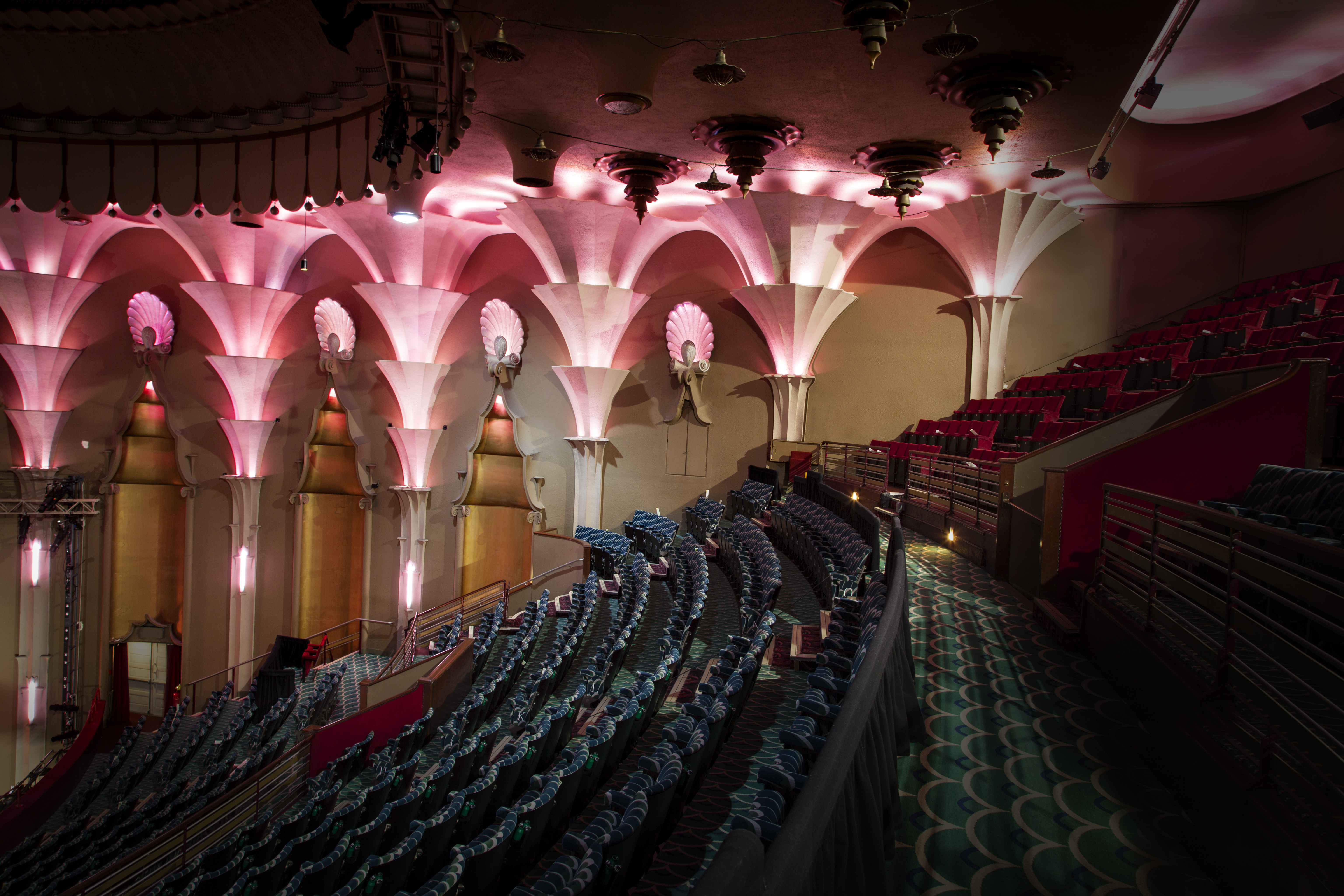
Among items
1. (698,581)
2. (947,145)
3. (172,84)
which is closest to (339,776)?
(698,581)

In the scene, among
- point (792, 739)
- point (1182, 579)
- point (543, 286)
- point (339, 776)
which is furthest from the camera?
point (543, 286)

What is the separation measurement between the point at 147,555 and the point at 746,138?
41.1 ft

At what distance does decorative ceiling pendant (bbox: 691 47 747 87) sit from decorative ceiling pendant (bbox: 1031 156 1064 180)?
13.6 ft

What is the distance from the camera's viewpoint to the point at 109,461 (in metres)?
13.4

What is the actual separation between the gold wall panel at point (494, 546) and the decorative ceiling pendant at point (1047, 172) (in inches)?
345

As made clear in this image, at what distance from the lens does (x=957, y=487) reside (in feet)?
23.6

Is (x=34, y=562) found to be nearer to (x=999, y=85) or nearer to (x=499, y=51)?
Answer: (x=499, y=51)

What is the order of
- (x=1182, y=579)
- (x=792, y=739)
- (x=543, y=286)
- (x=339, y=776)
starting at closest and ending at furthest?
(x=792, y=739)
(x=1182, y=579)
(x=339, y=776)
(x=543, y=286)

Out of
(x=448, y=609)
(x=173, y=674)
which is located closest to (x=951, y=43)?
(x=448, y=609)

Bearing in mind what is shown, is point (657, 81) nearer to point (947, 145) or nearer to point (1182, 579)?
point (947, 145)

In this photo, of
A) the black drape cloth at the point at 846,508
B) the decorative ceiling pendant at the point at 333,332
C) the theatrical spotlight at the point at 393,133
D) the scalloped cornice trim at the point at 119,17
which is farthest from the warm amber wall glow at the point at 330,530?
the theatrical spotlight at the point at 393,133

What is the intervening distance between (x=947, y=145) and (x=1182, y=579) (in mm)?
5786

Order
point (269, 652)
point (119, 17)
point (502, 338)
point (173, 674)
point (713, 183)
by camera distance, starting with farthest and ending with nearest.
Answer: point (173, 674) < point (269, 652) < point (502, 338) < point (713, 183) < point (119, 17)

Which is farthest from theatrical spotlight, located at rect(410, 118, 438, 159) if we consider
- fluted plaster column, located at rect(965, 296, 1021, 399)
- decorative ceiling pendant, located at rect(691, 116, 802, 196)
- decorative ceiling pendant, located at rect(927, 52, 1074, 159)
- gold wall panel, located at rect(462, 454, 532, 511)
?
fluted plaster column, located at rect(965, 296, 1021, 399)
